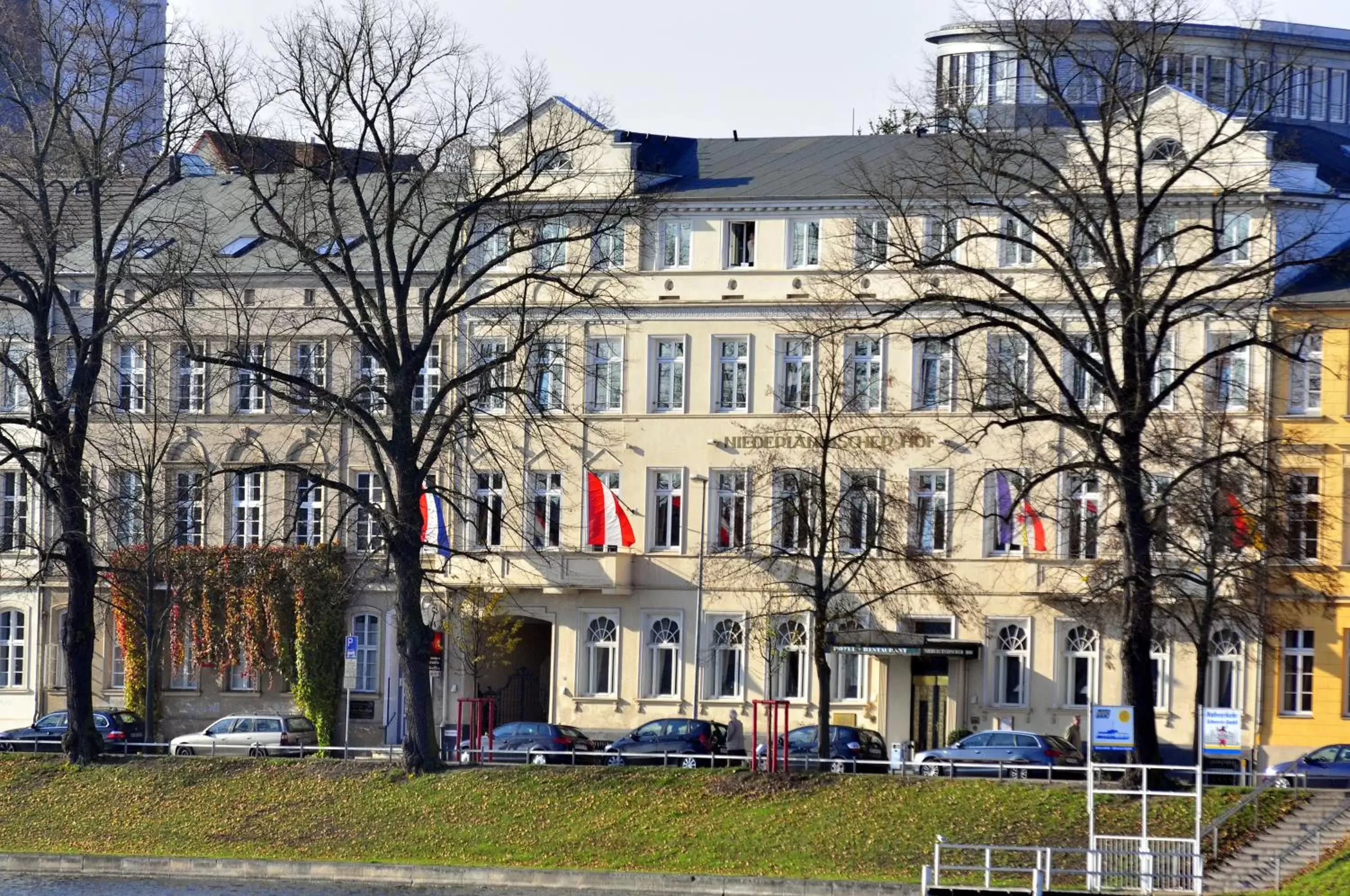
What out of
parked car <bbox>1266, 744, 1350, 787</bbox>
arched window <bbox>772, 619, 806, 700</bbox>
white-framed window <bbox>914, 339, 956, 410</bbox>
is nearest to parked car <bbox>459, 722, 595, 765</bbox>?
arched window <bbox>772, 619, 806, 700</bbox>

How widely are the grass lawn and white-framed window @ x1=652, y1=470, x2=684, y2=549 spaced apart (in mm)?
17727

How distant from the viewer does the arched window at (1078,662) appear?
2480 inches

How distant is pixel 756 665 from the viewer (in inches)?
2581

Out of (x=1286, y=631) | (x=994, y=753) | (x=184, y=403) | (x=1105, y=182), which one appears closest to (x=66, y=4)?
(x=184, y=403)

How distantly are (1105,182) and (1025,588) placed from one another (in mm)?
22285

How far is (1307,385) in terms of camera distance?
202ft

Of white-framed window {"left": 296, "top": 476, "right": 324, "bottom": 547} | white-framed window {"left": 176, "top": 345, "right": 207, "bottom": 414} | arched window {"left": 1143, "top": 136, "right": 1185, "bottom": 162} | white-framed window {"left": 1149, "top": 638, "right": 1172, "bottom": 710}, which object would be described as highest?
arched window {"left": 1143, "top": 136, "right": 1185, "bottom": 162}

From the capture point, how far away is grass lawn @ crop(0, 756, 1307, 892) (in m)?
44.1

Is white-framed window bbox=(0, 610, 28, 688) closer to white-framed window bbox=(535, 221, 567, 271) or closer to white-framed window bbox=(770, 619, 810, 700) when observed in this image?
white-framed window bbox=(535, 221, 567, 271)

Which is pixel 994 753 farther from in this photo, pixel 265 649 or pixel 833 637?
pixel 265 649

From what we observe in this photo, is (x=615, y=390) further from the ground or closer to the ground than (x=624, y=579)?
further from the ground

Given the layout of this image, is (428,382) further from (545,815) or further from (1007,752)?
(545,815)

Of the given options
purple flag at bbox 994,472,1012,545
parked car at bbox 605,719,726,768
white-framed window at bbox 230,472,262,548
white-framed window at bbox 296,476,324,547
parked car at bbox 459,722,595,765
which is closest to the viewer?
parked car at bbox 605,719,726,768

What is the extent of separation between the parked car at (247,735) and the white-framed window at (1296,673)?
2561cm
